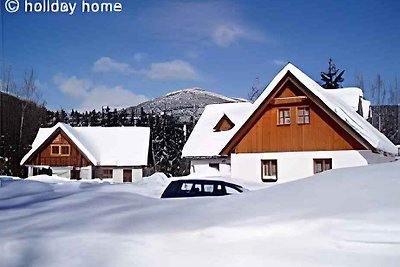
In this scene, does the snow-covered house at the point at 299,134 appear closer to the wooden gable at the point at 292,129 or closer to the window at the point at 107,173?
the wooden gable at the point at 292,129

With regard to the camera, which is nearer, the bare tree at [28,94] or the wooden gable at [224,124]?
the bare tree at [28,94]

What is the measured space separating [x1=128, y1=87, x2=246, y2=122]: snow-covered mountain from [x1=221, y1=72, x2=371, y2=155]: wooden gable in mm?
265

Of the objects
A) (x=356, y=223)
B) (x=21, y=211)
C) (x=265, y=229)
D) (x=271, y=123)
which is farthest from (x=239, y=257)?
(x=271, y=123)

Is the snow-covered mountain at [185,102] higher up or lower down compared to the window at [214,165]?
higher up

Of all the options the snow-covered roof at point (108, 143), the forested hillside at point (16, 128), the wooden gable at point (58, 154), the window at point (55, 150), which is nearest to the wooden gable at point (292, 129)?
the snow-covered roof at point (108, 143)

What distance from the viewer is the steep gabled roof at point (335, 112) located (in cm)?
332

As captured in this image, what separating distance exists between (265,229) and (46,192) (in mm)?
1878

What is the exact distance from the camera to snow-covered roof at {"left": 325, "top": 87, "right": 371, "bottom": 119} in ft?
10.9

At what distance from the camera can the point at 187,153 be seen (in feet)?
11.8

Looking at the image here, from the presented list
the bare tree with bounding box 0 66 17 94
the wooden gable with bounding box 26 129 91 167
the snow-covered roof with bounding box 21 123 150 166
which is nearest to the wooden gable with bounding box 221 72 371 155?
the snow-covered roof with bounding box 21 123 150 166

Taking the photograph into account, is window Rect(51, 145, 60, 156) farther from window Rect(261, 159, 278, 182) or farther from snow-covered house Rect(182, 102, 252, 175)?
window Rect(261, 159, 278, 182)

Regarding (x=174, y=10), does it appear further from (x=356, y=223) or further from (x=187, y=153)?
(x=356, y=223)

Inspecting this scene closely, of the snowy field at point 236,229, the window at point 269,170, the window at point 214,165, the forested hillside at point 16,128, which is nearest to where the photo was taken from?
the snowy field at point 236,229

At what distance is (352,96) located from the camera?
3430 mm
